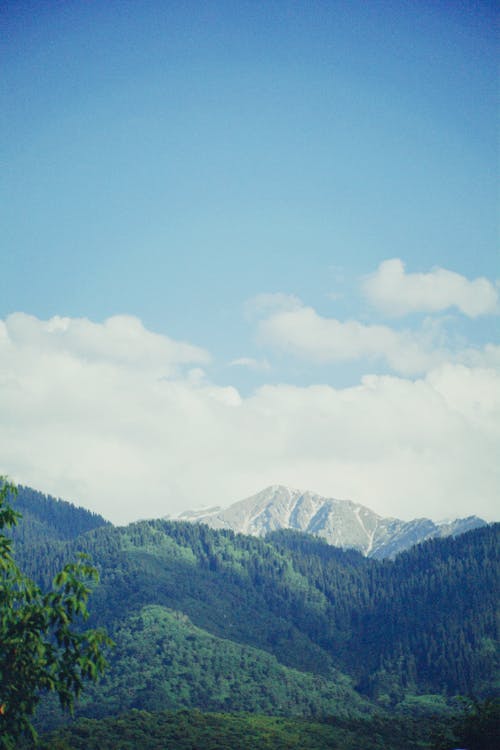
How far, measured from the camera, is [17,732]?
20.0 metres

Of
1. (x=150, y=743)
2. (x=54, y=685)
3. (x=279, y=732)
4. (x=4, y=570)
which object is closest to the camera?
(x=54, y=685)

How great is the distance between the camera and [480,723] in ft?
283

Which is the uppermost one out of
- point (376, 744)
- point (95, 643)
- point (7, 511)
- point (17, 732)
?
point (7, 511)

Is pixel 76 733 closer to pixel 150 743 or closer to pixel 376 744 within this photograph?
pixel 150 743

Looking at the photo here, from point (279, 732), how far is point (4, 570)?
671ft

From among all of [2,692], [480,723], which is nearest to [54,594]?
[2,692]

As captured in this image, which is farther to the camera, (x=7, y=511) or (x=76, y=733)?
(x=76, y=733)

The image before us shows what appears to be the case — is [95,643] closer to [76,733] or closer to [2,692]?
[2,692]

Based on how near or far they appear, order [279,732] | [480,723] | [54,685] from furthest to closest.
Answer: [279,732] < [480,723] < [54,685]

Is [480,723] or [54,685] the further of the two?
[480,723]

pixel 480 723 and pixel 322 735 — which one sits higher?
pixel 480 723

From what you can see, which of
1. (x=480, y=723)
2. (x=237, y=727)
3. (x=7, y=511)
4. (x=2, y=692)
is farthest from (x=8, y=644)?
(x=237, y=727)

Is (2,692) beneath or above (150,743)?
above

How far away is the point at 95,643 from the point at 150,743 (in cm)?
17227
